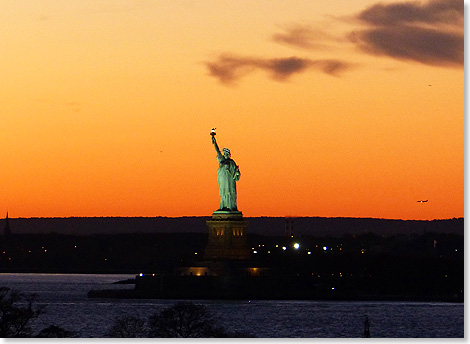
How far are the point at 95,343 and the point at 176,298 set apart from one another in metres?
45.6

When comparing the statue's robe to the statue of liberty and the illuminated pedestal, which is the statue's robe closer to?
the statue of liberty

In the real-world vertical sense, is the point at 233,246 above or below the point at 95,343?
above

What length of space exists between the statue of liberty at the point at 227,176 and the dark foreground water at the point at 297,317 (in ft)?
17.7

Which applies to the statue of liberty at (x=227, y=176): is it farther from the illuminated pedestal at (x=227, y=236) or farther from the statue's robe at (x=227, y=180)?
the illuminated pedestal at (x=227, y=236)

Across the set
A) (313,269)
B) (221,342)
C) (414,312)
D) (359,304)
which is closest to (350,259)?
(313,269)

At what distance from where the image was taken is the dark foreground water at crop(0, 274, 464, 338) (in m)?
53.7

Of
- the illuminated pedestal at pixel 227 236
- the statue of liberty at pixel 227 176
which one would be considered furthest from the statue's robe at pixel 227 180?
the illuminated pedestal at pixel 227 236

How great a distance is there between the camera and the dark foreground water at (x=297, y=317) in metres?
53.7

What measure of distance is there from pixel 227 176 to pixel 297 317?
7.68 metres

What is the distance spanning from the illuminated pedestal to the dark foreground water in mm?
2473

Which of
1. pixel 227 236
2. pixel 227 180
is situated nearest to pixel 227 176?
Result: pixel 227 180

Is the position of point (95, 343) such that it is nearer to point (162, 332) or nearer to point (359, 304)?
point (162, 332)

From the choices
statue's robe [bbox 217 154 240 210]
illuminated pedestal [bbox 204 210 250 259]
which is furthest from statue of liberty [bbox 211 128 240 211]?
illuminated pedestal [bbox 204 210 250 259]

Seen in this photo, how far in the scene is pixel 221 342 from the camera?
970 inches
